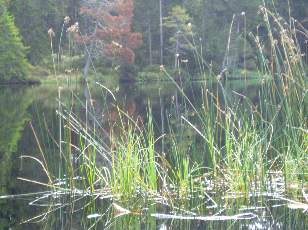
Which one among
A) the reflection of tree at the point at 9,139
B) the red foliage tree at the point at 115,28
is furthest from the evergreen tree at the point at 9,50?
the reflection of tree at the point at 9,139

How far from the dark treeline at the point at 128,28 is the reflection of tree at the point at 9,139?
966 cm

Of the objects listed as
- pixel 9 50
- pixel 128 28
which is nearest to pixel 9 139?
pixel 9 50

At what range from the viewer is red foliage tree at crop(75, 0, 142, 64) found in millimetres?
27625

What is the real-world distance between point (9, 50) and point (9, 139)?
58.8 ft

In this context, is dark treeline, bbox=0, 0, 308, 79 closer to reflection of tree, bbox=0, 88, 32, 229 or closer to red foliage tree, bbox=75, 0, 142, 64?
red foliage tree, bbox=75, 0, 142, 64

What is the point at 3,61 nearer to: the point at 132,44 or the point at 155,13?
the point at 132,44

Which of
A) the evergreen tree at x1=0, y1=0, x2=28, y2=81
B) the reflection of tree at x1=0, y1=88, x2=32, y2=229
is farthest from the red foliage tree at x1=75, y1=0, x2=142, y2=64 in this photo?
the reflection of tree at x1=0, y1=88, x2=32, y2=229

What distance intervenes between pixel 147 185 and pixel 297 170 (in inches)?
43.3

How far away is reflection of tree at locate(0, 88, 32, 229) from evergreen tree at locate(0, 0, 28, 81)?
898cm

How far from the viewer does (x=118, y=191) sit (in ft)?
14.7

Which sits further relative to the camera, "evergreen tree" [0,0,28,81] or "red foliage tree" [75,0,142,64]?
"red foliage tree" [75,0,142,64]

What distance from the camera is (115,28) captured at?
27953mm

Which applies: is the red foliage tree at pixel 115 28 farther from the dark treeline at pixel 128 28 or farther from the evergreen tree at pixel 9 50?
the evergreen tree at pixel 9 50

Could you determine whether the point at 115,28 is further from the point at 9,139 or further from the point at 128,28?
the point at 9,139
